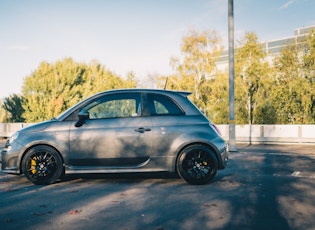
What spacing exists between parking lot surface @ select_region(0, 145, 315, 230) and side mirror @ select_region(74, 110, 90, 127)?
106cm

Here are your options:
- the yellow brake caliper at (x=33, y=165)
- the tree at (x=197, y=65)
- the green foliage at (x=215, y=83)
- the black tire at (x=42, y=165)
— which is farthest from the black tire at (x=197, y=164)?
the tree at (x=197, y=65)

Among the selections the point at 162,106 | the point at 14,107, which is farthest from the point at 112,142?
the point at 14,107

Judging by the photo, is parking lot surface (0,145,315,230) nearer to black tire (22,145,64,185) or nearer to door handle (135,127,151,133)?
black tire (22,145,64,185)

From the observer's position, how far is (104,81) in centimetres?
4909

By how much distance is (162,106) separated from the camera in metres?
7.16

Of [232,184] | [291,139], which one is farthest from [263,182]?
[291,139]

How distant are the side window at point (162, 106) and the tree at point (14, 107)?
37.1 meters

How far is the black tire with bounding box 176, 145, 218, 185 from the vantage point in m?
6.92

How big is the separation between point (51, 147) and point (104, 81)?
42704mm

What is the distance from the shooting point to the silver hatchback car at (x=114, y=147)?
687 centimetres

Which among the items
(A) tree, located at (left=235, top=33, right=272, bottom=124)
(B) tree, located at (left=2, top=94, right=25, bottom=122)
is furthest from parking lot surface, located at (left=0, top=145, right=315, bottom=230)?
(B) tree, located at (left=2, top=94, right=25, bottom=122)

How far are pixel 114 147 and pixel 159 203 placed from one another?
177 centimetres

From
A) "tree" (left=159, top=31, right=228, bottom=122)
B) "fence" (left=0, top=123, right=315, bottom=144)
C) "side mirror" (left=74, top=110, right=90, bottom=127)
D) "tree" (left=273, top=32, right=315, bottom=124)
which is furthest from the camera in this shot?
"tree" (left=159, top=31, right=228, bottom=122)

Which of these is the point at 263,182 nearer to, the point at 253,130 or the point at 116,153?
the point at 116,153
